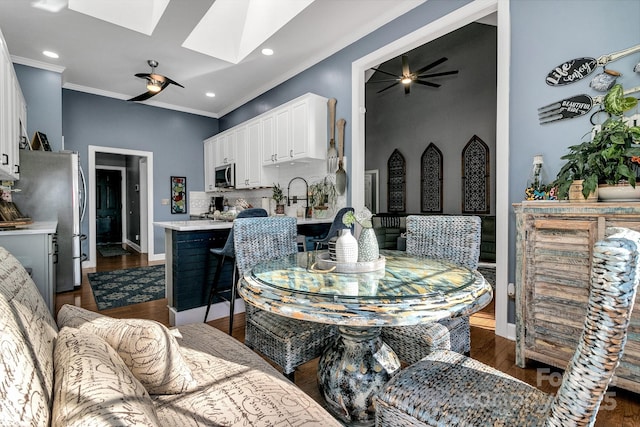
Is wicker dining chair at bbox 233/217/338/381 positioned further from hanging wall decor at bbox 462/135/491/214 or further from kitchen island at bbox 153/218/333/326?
hanging wall decor at bbox 462/135/491/214

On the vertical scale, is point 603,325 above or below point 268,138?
below

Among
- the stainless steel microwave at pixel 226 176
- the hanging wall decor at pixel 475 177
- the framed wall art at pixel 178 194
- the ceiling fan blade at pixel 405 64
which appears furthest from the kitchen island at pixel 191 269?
the hanging wall decor at pixel 475 177

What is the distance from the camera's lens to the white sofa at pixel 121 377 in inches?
20.2

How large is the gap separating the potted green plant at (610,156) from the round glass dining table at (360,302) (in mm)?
1009

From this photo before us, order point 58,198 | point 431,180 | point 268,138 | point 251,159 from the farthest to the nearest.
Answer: point 431,180
point 251,159
point 268,138
point 58,198

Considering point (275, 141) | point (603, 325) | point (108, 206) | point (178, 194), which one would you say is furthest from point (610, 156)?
point (108, 206)

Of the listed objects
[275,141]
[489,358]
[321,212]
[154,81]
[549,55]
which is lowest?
[489,358]

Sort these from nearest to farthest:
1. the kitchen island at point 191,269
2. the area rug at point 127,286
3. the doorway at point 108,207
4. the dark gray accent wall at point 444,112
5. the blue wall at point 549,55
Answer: the blue wall at point 549,55 → the kitchen island at point 191,269 → the area rug at point 127,286 → the dark gray accent wall at point 444,112 → the doorway at point 108,207

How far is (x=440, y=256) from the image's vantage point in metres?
2.02

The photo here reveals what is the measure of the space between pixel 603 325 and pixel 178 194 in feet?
22.3

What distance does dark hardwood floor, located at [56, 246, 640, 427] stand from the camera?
63.6 inches

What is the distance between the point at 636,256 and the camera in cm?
59

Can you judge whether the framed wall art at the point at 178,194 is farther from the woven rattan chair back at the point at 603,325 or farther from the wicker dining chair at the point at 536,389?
the woven rattan chair back at the point at 603,325

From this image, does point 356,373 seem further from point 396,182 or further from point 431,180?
point 396,182
